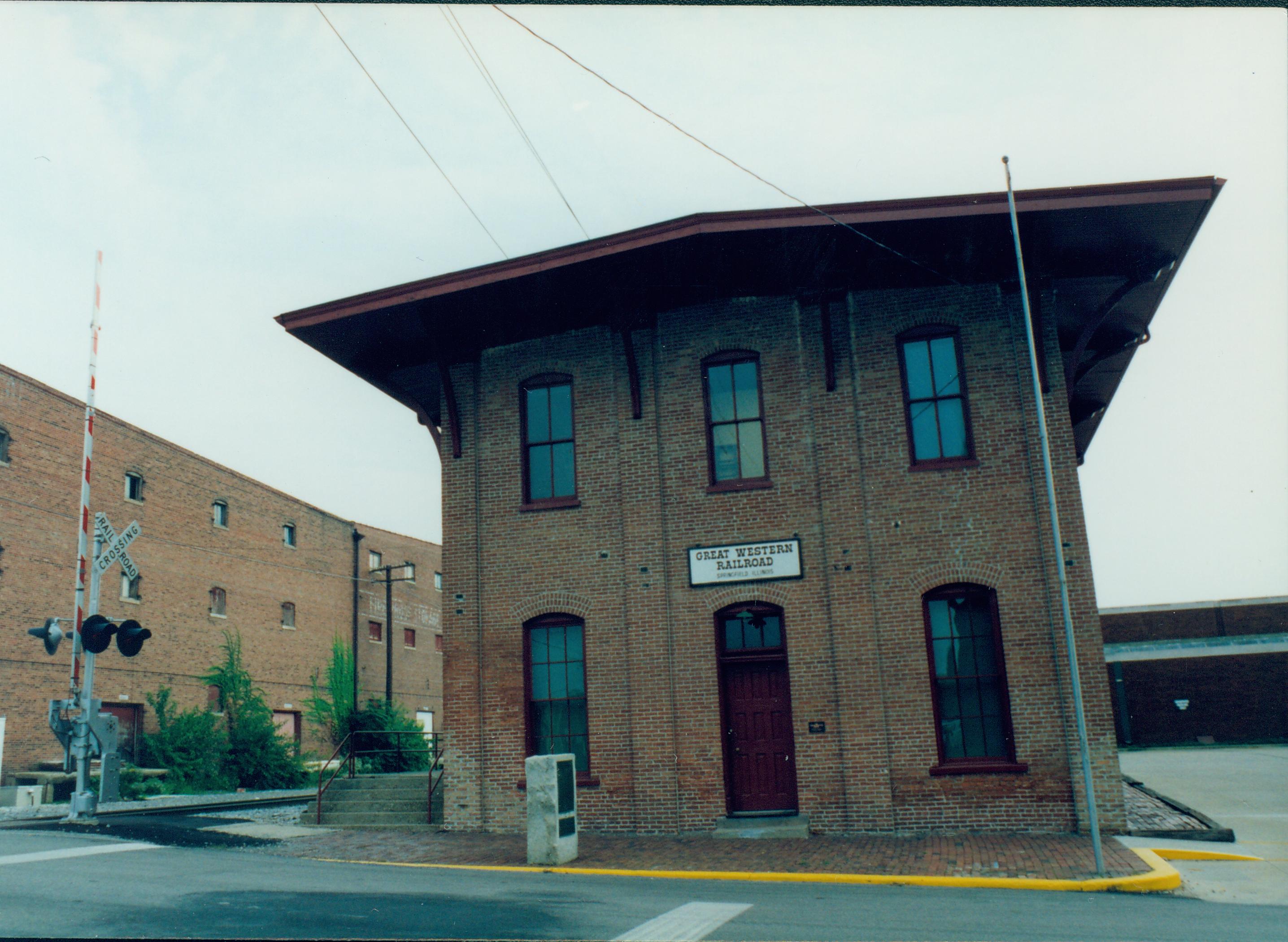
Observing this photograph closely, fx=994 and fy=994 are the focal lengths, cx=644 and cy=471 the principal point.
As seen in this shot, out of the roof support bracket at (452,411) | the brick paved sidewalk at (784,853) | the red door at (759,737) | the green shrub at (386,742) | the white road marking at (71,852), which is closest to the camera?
the brick paved sidewalk at (784,853)

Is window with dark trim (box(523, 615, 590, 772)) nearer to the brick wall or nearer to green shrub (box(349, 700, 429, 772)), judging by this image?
the brick wall

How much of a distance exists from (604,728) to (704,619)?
7.17 feet

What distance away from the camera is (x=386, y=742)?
25906 millimetres

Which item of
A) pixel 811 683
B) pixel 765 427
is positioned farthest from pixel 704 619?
pixel 765 427

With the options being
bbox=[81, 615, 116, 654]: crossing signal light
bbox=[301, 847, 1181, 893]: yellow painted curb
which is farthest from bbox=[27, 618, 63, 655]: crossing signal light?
bbox=[301, 847, 1181, 893]: yellow painted curb

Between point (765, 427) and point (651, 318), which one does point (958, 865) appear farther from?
point (651, 318)

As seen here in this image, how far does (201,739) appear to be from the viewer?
29.6 meters

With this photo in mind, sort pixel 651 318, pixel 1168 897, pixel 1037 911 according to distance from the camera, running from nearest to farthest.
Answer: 1. pixel 1037 911
2. pixel 1168 897
3. pixel 651 318

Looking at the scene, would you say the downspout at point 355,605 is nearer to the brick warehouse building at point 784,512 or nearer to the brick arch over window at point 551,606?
the brick arch over window at point 551,606

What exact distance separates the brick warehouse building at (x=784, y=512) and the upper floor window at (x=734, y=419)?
1.6 inches

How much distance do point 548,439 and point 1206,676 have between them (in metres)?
27.8

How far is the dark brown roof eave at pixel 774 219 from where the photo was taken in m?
12.9

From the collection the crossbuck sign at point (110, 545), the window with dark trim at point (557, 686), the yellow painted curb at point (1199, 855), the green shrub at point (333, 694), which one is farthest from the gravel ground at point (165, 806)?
the yellow painted curb at point (1199, 855)

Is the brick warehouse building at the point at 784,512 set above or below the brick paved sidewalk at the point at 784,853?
above
